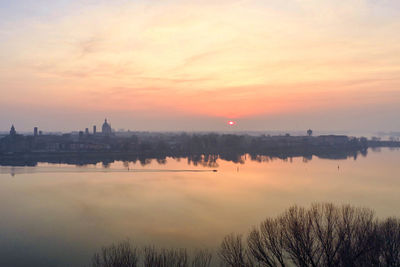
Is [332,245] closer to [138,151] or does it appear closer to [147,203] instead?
[147,203]

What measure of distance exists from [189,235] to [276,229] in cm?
222

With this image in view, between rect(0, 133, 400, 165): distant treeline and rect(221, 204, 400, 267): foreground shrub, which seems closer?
rect(221, 204, 400, 267): foreground shrub

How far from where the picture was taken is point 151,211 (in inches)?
310

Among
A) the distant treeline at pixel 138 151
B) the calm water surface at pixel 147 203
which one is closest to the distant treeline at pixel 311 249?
the calm water surface at pixel 147 203

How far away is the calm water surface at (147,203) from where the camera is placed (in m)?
5.69

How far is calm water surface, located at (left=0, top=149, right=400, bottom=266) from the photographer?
5.69 m

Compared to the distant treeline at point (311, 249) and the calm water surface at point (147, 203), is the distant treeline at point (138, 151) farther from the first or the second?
the distant treeline at point (311, 249)

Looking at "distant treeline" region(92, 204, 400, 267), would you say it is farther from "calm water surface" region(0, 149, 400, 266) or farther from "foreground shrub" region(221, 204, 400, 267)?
"calm water surface" region(0, 149, 400, 266)

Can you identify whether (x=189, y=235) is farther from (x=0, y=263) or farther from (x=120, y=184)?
(x=120, y=184)

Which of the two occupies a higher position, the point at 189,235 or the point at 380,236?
the point at 380,236

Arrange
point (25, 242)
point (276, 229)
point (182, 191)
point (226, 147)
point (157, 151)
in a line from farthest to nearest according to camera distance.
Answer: point (226, 147)
point (157, 151)
point (182, 191)
point (25, 242)
point (276, 229)

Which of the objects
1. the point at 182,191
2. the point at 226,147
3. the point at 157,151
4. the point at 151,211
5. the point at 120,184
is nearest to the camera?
the point at 151,211

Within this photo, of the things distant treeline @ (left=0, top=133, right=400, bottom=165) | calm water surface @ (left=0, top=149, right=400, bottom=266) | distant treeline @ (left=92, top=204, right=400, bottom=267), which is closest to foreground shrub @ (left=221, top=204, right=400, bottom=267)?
distant treeline @ (left=92, top=204, right=400, bottom=267)

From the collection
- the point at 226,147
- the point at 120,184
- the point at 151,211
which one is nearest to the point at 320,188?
the point at 151,211
